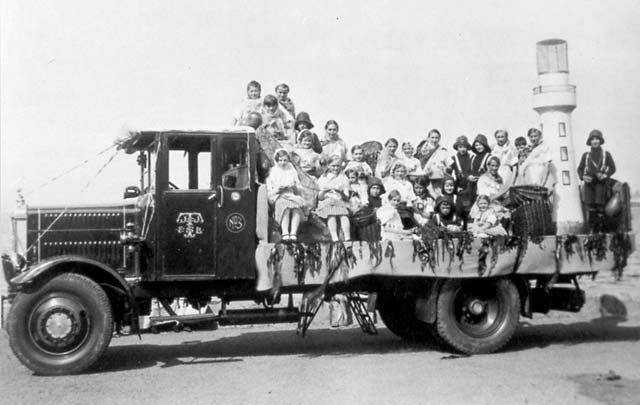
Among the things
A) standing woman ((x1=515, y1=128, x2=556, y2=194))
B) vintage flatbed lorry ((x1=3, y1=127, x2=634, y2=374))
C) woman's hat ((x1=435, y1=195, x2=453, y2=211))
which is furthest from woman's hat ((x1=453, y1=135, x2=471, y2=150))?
vintage flatbed lorry ((x1=3, y1=127, x2=634, y2=374))

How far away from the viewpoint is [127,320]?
26.2 feet

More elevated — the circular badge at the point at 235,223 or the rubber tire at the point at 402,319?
the circular badge at the point at 235,223

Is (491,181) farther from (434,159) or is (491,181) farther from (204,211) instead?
(204,211)

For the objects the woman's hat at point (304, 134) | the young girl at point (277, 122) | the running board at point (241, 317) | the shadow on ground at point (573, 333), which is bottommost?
the shadow on ground at point (573, 333)

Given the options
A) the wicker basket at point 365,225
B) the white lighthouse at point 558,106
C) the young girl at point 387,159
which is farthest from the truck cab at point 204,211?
the white lighthouse at point 558,106

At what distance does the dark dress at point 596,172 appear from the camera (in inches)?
386

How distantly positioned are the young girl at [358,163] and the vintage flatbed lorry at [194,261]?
100 centimetres

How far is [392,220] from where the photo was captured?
29.3ft

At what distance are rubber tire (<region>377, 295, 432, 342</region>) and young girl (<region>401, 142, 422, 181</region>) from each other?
1626 millimetres

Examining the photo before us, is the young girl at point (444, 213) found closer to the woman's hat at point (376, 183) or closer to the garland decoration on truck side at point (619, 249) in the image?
the woman's hat at point (376, 183)

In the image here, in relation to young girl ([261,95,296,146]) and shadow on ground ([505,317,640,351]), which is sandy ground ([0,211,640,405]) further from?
young girl ([261,95,296,146])

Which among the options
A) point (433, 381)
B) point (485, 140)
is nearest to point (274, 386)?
point (433, 381)

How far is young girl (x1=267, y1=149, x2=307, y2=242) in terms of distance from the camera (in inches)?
325

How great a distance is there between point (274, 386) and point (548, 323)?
583cm
